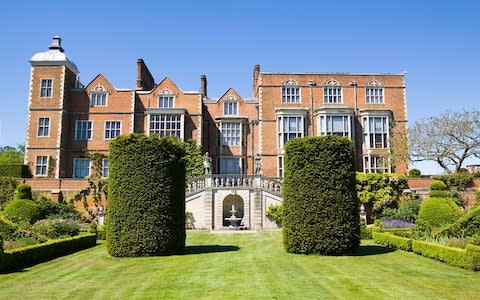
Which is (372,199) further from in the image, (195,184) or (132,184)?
(132,184)

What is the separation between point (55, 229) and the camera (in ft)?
59.5

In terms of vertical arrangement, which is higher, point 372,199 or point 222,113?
point 222,113

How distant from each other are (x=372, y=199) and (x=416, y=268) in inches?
688

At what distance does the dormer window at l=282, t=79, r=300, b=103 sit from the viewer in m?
36.0

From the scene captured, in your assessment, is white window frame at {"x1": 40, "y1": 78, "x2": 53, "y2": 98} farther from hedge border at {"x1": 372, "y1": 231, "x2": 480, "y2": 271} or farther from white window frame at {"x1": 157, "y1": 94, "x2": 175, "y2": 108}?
Answer: hedge border at {"x1": 372, "y1": 231, "x2": 480, "y2": 271}

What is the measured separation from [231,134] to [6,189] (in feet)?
54.5

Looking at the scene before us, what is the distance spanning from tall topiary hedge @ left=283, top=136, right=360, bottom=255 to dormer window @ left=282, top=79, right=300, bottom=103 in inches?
845

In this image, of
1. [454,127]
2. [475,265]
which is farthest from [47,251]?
[454,127]

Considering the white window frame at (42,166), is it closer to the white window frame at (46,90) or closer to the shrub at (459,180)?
the white window frame at (46,90)

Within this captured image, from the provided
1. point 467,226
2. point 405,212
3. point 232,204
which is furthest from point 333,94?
point 467,226

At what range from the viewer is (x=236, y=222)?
86.9 feet

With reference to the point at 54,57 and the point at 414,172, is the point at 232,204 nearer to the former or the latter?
the point at 414,172

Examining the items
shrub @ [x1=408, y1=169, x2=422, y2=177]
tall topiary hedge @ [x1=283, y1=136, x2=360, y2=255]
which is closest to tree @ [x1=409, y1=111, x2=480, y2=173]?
shrub @ [x1=408, y1=169, x2=422, y2=177]

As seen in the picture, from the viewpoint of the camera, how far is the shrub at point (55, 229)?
17.8 metres
